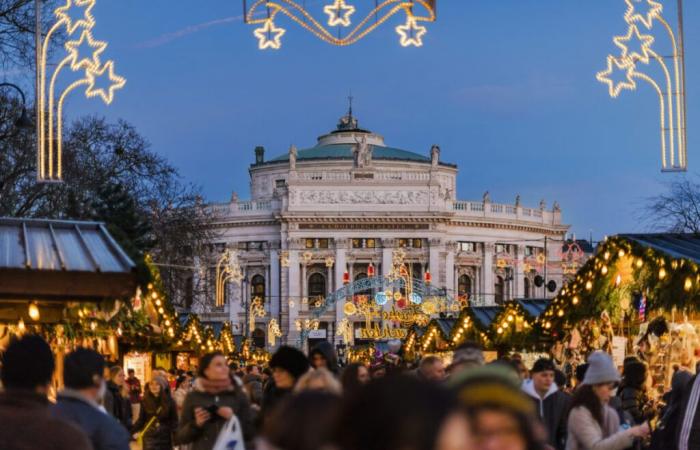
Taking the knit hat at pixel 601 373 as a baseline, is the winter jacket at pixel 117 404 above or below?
below

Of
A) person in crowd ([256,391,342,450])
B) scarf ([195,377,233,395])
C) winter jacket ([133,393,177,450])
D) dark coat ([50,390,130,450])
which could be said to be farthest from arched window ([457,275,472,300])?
person in crowd ([256,391,342,450])

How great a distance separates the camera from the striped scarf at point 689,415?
9.12 meters

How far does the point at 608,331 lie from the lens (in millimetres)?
20641

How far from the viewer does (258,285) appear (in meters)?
113

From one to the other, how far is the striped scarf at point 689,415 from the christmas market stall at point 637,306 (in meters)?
6.60

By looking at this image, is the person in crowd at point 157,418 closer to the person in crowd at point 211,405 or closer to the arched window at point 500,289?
the person in crowd at point 211,405

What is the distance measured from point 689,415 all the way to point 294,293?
10020 cm

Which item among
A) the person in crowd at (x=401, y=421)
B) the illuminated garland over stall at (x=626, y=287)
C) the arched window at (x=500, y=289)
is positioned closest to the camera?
the person in crowd at (x=401, y=421)

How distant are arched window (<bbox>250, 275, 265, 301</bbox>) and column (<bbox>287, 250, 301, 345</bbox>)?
350 cm

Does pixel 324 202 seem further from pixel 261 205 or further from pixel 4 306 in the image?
pixel 4 306

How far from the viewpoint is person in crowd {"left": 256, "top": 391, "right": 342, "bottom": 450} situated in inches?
124

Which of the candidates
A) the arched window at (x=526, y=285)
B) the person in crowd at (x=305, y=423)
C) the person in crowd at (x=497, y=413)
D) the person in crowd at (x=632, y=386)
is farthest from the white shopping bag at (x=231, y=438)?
the arched window at (x=526, y=285)

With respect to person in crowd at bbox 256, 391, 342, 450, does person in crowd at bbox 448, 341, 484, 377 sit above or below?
below

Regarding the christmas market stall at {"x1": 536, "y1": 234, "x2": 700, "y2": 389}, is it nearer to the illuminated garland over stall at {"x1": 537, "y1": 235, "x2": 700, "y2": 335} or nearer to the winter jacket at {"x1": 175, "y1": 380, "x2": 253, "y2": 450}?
the illuminated garland over stall at {"x1": 537, "y1": 235, "x2": 700, "y2": 335}
